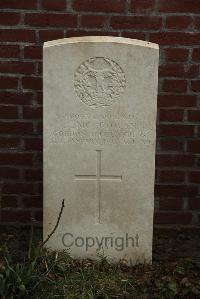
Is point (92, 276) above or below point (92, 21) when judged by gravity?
below

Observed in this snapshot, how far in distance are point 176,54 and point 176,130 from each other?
52 cm

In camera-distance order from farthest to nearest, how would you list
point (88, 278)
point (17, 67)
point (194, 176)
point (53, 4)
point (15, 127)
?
point (194, 176) < point (15, 127) < point (17, 67) < point (53, 4) < point (88, 278)

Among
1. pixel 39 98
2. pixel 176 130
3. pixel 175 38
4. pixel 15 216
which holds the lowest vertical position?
pixel 15 216

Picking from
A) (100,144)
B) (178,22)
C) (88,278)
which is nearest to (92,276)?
(88,278)

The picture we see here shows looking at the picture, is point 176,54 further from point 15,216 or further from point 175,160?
point 15,216

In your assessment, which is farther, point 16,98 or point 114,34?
point 16,98

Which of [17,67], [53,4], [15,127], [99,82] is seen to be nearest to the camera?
[99,82]

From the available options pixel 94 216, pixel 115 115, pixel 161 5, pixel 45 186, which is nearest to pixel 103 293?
pixel 94 216

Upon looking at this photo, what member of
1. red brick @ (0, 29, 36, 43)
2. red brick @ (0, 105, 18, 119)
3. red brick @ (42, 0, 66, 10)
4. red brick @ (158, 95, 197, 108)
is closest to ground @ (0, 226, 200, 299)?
red brick @ (0, 105, 18, 119)

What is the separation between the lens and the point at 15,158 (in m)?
4.11

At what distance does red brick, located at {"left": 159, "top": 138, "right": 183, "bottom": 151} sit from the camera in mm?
4081

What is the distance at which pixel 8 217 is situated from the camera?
13.9 feet

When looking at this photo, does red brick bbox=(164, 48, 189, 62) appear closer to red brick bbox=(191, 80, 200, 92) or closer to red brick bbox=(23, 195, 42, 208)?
red brick bbox=(191, 80, 200, 92)

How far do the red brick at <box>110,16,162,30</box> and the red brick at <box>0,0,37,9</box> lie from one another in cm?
53
